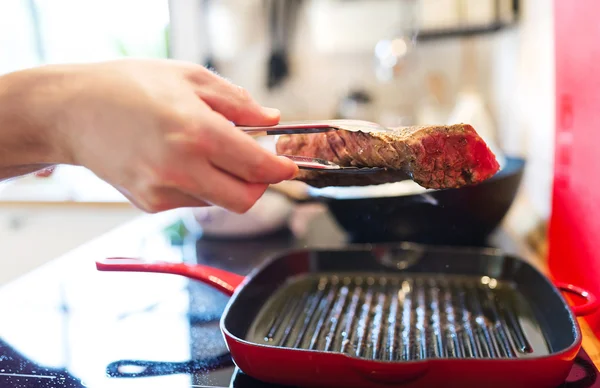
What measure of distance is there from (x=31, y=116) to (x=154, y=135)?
0.39ft

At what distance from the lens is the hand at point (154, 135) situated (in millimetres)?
376

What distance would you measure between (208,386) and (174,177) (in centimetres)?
24

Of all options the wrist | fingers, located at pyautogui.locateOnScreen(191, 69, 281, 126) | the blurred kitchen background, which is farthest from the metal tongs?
the blurred kitchen background

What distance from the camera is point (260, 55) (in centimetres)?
218

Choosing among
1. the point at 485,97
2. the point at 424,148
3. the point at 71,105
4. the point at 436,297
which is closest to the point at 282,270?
the point at 436,297

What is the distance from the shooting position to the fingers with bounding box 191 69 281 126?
429mm

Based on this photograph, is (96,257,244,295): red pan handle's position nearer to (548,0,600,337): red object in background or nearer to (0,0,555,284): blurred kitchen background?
(548,0,600,337): red object in background

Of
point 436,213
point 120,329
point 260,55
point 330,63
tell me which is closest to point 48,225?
point 260,55

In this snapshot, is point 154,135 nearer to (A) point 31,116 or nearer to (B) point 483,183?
(A) point 31,116

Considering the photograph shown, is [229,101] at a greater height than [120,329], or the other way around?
[229,101]

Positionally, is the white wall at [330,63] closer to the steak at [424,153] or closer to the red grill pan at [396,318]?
the red grill pan at [396,318]

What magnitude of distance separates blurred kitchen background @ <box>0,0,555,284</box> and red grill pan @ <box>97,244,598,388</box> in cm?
108

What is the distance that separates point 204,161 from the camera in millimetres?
389

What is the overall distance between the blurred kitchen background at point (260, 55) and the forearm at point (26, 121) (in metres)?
1.46
